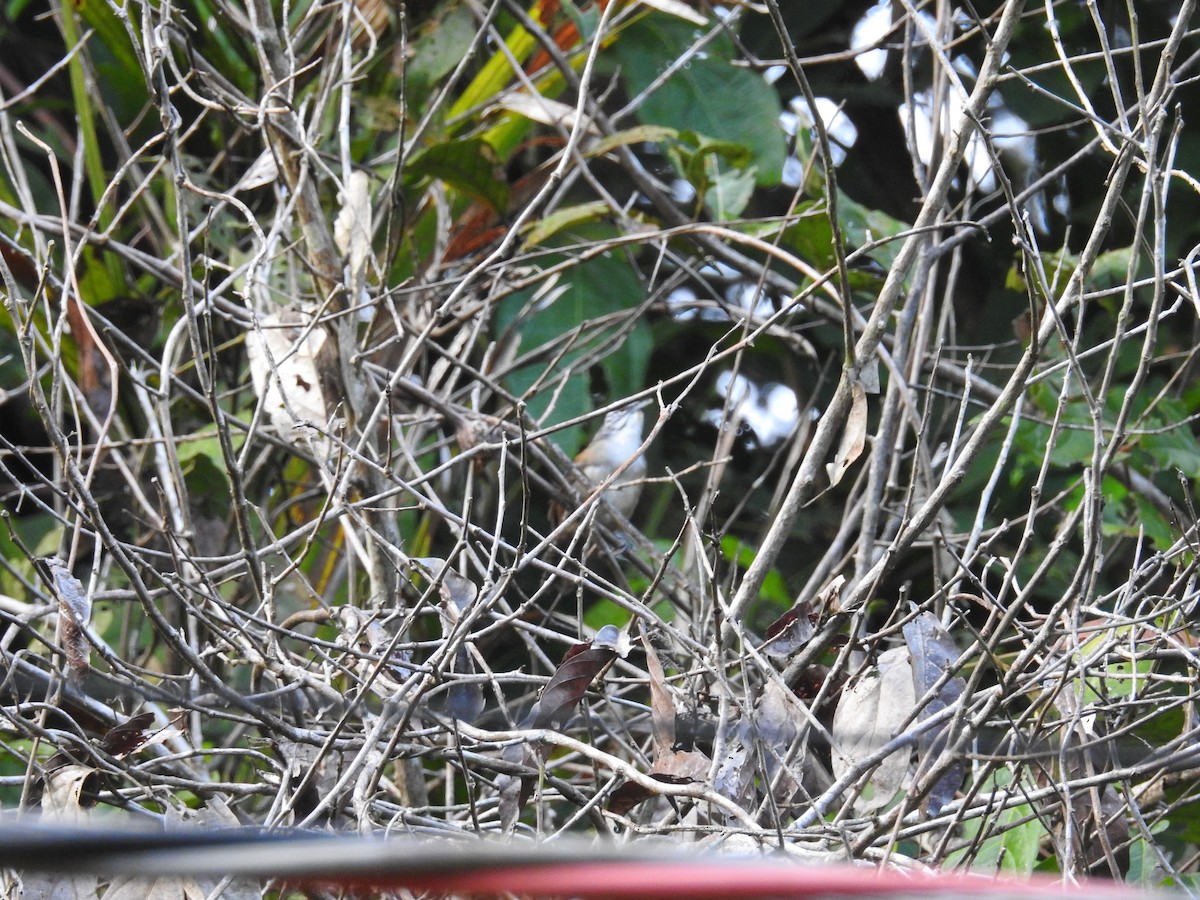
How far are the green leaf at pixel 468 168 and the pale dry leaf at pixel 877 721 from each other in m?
1.31

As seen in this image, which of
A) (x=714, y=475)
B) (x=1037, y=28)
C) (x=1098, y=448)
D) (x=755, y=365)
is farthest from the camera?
(x=755, y=365)

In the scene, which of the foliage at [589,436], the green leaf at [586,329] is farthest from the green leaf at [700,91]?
the green leaf at [586,329]

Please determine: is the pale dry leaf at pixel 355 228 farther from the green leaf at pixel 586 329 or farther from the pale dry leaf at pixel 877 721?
the pale dry leaf at pixel 877 721

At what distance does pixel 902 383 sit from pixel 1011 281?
0.96 m

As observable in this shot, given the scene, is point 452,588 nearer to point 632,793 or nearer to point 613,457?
point 632,793

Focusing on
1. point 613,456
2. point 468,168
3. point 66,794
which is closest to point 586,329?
point 468,168

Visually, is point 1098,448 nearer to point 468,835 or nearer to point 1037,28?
point 468,835

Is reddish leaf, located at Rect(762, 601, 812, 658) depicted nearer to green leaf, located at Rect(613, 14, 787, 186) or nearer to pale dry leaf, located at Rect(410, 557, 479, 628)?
pale dry leaf, located at Rect(410, 557, 479, 628)

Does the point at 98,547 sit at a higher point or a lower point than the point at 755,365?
higher

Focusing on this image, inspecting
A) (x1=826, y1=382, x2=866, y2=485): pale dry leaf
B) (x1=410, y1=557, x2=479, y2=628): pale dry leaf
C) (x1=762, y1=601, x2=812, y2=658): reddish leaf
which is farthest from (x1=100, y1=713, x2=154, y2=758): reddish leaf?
(x1=826, y1=382, x2=866, y2=485): pale dry leaf

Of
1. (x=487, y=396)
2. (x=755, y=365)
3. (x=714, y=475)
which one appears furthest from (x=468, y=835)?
(x=755, y=365)

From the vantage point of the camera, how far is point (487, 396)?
2.24 meters

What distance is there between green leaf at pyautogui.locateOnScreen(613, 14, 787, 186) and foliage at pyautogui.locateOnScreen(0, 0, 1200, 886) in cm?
1

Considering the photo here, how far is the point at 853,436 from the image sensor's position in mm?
1344
